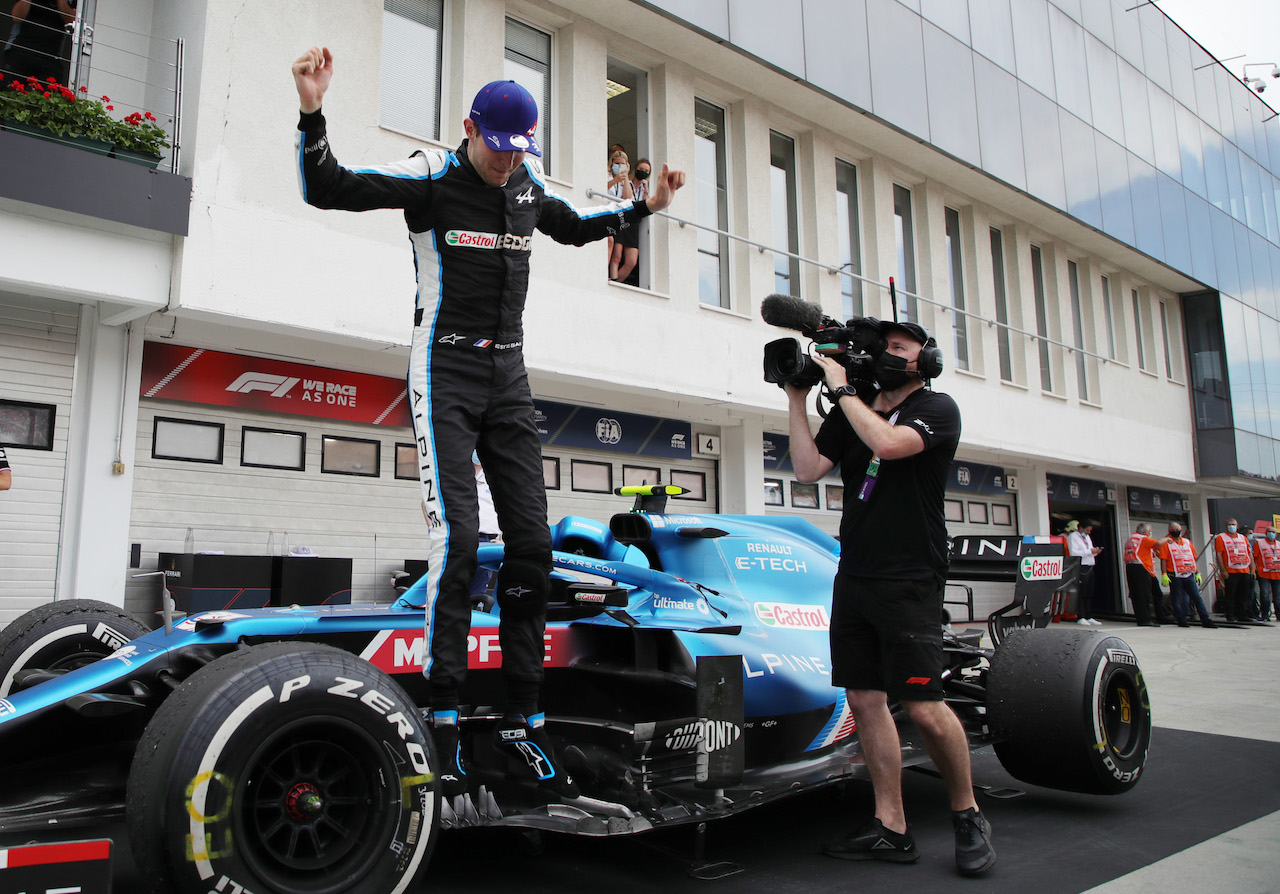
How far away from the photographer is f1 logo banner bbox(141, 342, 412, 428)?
8.80 metres

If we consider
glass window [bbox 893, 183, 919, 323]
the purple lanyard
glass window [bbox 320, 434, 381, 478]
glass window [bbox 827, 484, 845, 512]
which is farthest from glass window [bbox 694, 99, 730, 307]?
the purple lanyard

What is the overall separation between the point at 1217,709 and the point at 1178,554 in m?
12.7

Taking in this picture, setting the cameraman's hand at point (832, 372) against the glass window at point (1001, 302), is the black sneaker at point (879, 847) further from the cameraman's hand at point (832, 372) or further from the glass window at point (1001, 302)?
the glass window at point (1001, 302)

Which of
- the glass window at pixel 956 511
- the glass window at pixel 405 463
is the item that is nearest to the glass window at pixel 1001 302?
the glass window at pixel 956 511

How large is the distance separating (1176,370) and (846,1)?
14138mm

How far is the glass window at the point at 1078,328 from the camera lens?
19.2 metres

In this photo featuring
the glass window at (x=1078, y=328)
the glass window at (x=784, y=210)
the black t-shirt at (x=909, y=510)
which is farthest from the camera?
the glass window at (x=1078, y=328)

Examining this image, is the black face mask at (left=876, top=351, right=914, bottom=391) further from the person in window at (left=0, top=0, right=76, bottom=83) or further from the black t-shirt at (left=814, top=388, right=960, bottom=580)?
the person in window at (left=0, top=0, right=76, bottom=83)

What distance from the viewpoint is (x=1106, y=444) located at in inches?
755

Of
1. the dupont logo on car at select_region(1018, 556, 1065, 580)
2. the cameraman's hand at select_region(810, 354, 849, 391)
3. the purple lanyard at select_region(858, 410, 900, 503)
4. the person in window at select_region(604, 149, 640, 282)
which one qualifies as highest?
the person in window at select_region(604, 149, 640, 282)

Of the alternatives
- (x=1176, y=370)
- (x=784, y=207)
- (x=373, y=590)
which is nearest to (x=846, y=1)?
(x=784, y=207)

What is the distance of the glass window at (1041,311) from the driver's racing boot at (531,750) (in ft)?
57.9

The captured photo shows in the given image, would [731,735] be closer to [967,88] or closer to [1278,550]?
[967,88]

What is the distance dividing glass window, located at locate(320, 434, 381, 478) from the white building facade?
4 centimetres
